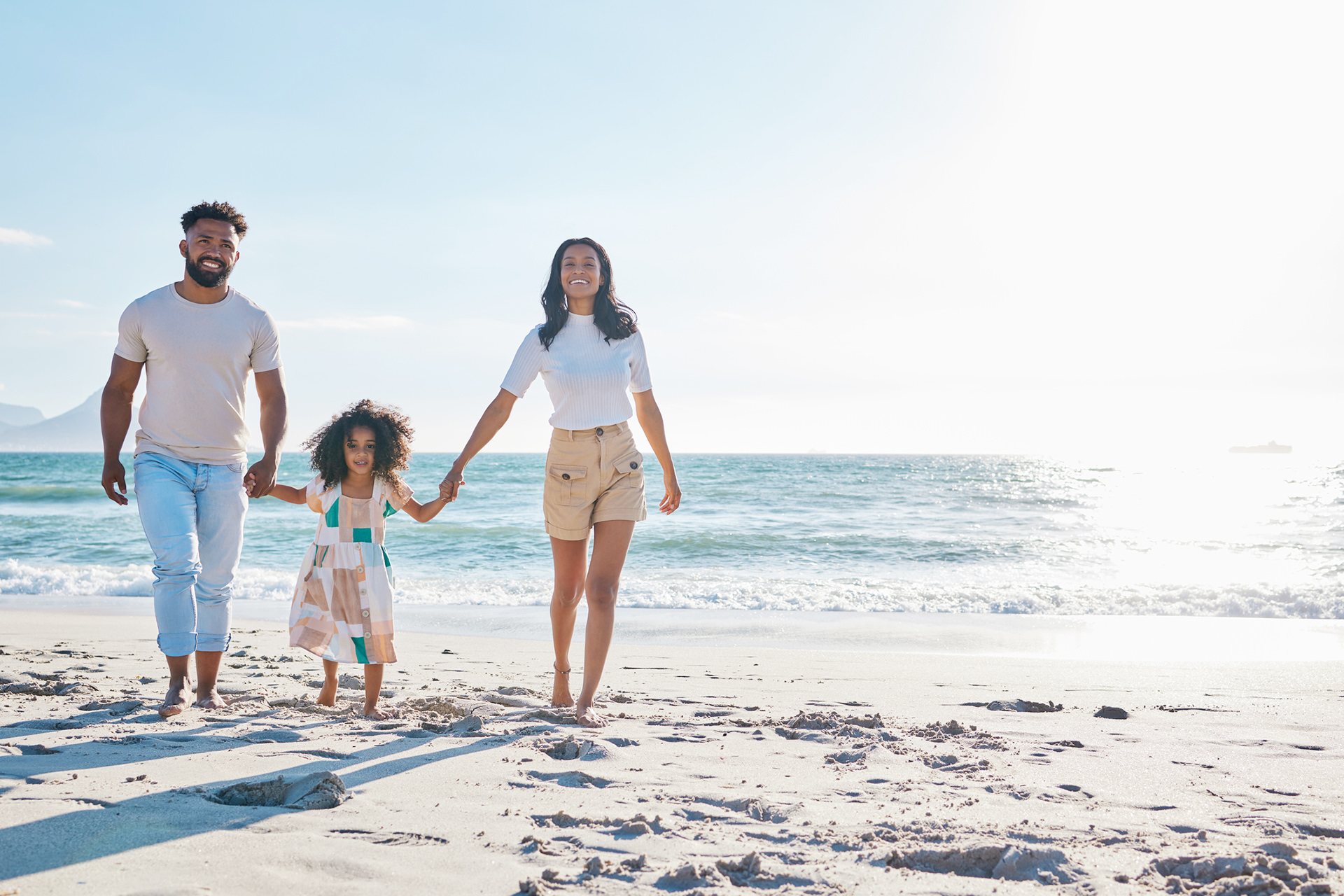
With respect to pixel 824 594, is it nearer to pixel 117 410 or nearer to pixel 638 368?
pixel 638 368

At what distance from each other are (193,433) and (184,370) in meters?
0.25

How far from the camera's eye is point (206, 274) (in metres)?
3.34

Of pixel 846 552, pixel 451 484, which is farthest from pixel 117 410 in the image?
pixel 846 552

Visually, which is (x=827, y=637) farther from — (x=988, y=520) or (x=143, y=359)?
(x=988, y=520)

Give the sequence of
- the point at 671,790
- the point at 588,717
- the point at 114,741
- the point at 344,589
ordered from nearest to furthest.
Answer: the point at 671,790 → the point at 114,741 → the point at 588,717 → the point at 344,589

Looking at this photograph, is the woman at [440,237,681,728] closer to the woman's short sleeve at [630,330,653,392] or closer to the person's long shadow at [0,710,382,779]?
the woman's short sleeve at [630,330,653,392]

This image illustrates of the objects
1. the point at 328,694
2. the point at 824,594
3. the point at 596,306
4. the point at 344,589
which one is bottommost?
the point at 824,594

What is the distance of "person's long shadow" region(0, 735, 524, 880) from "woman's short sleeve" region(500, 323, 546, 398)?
5.37 ft

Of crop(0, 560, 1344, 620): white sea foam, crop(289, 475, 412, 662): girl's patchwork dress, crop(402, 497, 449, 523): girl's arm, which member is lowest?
crop(0, 560, 1344, 620): white sea foam

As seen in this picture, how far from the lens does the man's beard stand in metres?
3.33

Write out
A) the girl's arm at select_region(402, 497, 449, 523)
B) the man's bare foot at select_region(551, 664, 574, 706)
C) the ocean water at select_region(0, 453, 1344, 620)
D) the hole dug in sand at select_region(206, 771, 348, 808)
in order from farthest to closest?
the ocean water at select_region(0, 453, 1344, 620) → the man's bare foot at select_region(551, 664, 574, 706) → the girl's arm at select_region(402, 497, 449, 523) → the hole dug in sand at select_region(206, 771, 348, 808)

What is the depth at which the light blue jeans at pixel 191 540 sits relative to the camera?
325 centimetres

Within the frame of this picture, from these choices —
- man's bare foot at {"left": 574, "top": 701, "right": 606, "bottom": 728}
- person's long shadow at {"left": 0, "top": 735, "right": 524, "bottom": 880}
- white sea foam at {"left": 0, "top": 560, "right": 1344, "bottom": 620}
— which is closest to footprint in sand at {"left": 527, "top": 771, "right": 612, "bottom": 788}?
person's long shadow at {"left": 0, "top": 735, "right": 524, "bottom": 880}

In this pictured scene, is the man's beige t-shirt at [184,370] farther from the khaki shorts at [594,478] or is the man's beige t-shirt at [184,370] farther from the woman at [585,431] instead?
the khaki shorts at [594,478]
